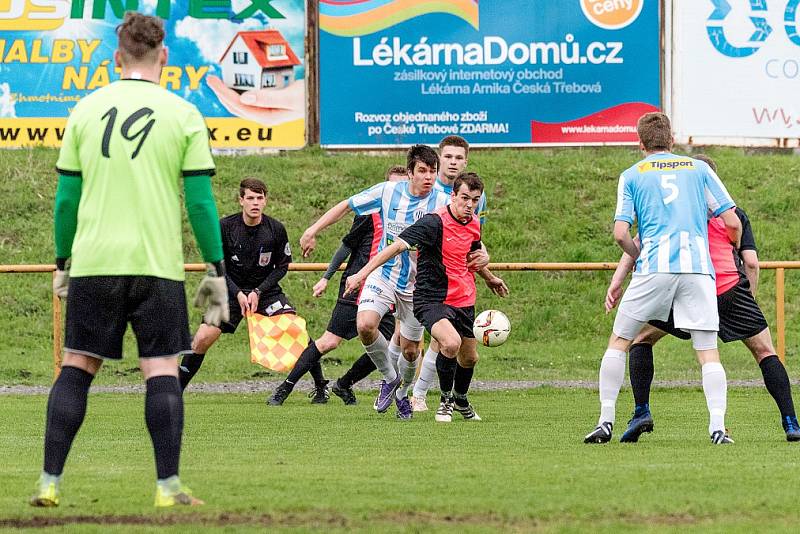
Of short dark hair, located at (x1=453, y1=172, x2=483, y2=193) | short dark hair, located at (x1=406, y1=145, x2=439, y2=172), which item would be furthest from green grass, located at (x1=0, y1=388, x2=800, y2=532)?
short dark hair, located at (x1=406, y1=145, x2=439, y2=172)

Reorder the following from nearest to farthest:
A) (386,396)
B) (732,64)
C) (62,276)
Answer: (62,276), (386,396), (732,64)

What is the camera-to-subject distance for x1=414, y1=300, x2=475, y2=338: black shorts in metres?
10.9

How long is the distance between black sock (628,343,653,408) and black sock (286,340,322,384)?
14.1 feet

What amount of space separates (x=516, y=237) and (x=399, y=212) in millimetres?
9265

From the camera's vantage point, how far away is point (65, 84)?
74.4ft

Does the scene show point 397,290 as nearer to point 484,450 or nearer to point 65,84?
point 484,450

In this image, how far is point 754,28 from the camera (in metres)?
23.0

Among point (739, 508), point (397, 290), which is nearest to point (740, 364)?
point (397, 290)

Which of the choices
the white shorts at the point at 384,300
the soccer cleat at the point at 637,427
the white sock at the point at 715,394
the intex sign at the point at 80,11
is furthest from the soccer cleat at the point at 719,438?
the intex sign at the point at 80,11

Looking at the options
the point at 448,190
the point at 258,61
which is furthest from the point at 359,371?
the point at 258,61

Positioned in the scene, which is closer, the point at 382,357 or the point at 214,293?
the point at 214,293

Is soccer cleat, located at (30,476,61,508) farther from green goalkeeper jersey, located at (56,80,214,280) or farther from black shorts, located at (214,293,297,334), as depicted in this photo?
black shorts, located at (214,293,297,334)

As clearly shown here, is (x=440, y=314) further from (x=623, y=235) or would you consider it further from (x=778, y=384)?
(x=778, y=384)

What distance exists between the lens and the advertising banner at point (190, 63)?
22562 millimetres
